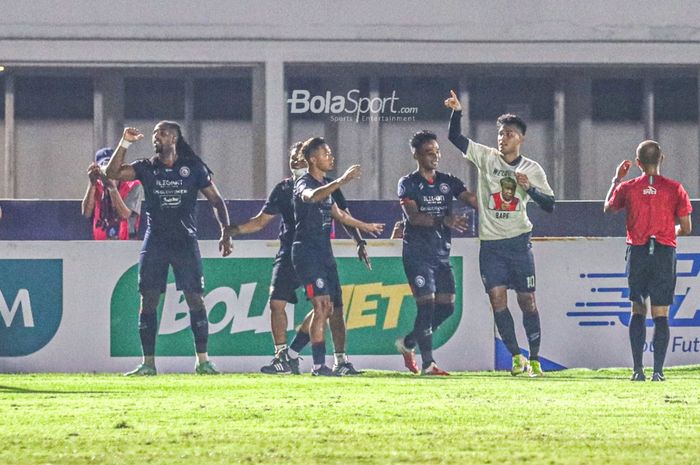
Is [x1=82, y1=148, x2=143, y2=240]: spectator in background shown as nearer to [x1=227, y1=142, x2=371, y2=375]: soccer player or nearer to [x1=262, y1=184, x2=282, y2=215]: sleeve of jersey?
[x1=227, y1=142, x2=371, y2=375]: soccer player

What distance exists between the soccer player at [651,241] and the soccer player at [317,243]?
1862 millimetres

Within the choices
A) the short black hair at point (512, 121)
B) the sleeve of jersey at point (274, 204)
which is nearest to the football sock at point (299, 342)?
the sleeve of jersey at point (274, 204)

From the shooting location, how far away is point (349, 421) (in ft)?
31.0

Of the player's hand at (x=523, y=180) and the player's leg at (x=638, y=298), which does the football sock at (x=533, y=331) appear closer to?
the player's leg at (x=638, y=298)

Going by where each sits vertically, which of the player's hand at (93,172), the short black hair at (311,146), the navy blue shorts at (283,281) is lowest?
the navy blue shorts at (283,281)

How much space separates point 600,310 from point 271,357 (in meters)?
2.72

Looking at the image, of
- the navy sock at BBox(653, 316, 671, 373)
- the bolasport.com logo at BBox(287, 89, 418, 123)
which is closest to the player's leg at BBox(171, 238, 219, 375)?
the navy sock at BBox(653, 316, 671, 373)

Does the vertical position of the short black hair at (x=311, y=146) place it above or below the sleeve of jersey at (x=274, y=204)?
above

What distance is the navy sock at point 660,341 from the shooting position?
13180 millimetres

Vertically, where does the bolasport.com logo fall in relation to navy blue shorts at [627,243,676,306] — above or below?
above

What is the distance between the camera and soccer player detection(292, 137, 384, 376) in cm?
1348

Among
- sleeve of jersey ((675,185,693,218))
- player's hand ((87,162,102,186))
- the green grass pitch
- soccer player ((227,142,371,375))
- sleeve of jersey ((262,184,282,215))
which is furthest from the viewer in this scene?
player's hand ((87,162,102,186))

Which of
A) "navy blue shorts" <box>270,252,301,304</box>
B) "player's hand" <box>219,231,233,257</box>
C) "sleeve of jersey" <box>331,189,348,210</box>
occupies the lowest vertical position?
"navy blue shorts" <box>270,252,301,304</box>

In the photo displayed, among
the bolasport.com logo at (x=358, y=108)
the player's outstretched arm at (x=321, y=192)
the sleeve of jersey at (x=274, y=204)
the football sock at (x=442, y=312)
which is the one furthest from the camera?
the bolasport.com logo at (x=358, y=108)
